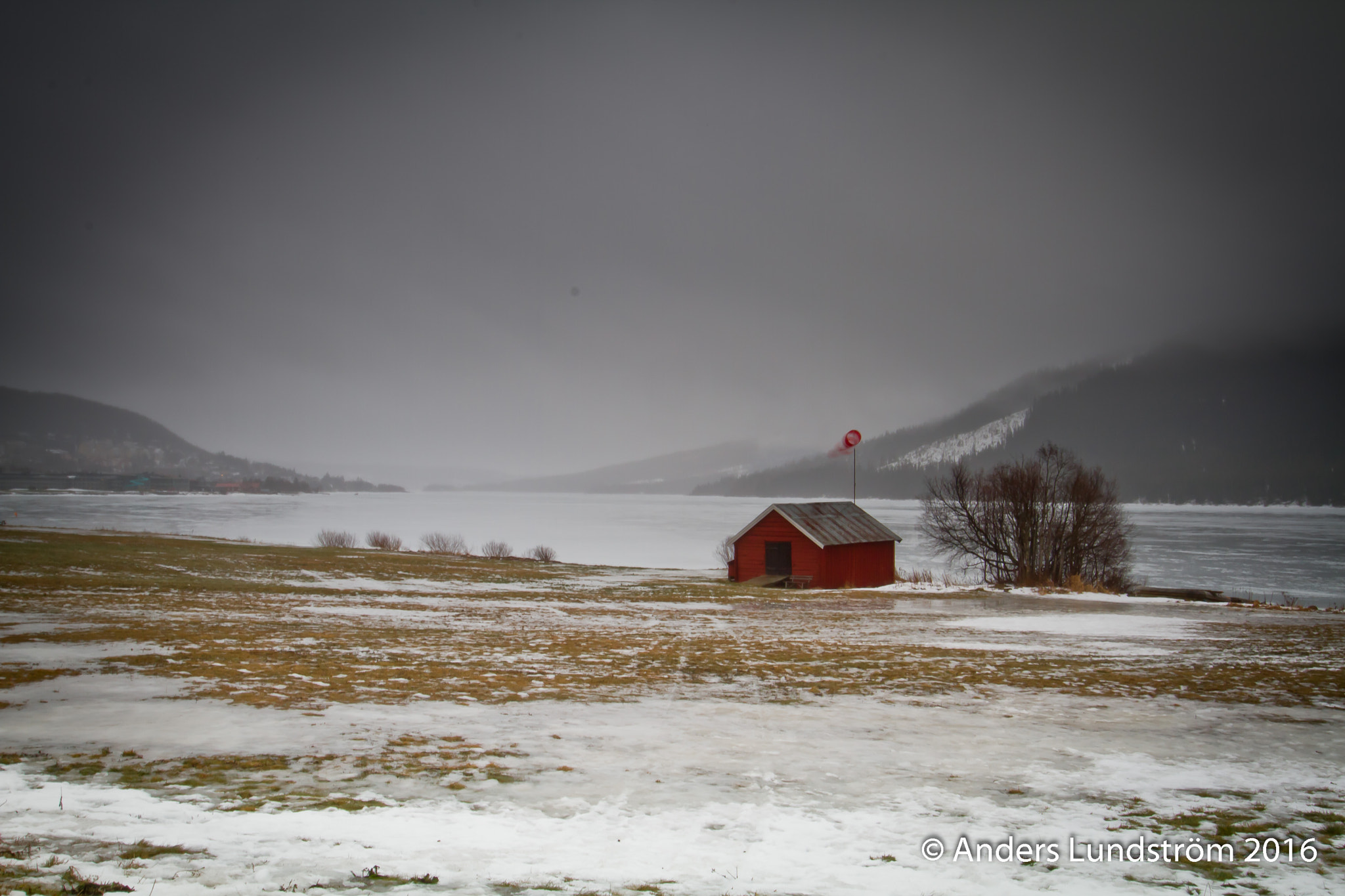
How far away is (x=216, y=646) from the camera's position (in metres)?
14.7

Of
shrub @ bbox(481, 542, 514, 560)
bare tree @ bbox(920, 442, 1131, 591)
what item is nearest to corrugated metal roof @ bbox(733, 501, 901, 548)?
bare tree @ bbox(920, 442, 1131, 591)

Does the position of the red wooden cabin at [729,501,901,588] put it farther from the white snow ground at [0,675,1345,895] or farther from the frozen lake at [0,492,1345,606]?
the white snow ground at [0,675,1345,895]

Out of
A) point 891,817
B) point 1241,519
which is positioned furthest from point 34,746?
point 1241,519

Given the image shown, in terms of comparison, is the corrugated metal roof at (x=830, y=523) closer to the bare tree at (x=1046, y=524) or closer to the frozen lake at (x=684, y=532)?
the bare tree at (x=1046, y=524)

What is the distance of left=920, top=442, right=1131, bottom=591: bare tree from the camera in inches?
2024

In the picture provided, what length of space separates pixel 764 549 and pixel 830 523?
387 cm

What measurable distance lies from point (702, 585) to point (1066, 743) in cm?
2861

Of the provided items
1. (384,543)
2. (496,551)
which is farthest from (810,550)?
(384,543)

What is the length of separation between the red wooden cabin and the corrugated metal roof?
49mm

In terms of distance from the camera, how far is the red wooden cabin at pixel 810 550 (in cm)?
4147

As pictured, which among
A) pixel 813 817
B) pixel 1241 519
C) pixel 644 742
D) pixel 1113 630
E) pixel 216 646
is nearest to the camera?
pixel 813 817

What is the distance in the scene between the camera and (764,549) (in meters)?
43.6

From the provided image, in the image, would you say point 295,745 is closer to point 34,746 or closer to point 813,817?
point 34,746

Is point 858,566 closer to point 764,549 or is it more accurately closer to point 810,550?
point 810,550
